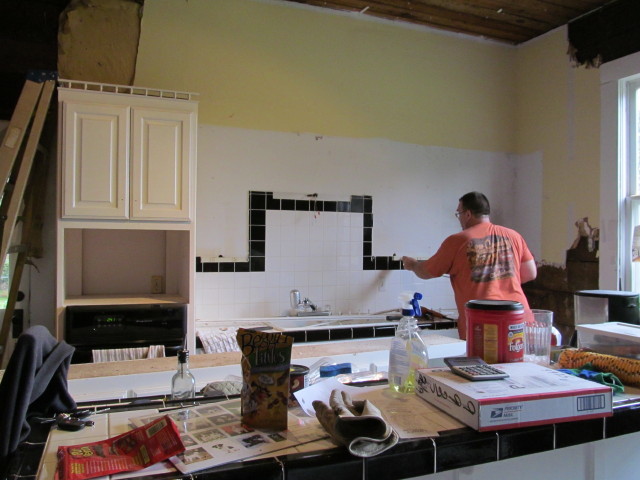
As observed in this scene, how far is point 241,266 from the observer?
3.48 meters

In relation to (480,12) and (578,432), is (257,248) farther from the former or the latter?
(578,432)

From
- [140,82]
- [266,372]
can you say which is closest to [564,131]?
[140,82]

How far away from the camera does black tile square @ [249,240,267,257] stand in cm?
350

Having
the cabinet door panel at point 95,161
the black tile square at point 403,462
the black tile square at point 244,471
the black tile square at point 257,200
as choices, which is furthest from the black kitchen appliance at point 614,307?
the cabinet door panel at point 95,161

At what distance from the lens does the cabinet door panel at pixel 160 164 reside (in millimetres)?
2824

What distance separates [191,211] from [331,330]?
3.76 ft

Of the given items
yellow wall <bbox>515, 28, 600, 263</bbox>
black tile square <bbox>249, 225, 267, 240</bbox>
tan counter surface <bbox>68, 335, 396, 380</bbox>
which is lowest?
tan counter surface <bbox>68, 335, 396, 380</bbox>

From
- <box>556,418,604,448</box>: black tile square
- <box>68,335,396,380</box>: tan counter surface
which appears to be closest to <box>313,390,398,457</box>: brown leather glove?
<box>556,418,604,448</box>: black tile square

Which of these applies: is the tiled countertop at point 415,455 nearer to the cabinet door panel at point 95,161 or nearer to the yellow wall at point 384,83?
the cabinet door panel at point 95,161

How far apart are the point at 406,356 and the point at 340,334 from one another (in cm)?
197

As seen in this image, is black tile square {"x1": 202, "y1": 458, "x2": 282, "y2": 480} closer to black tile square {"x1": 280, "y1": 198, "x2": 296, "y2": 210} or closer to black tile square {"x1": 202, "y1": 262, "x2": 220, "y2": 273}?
black tile square {"x1": 202, "y1": 262, "x2": 220, "y2": 273}

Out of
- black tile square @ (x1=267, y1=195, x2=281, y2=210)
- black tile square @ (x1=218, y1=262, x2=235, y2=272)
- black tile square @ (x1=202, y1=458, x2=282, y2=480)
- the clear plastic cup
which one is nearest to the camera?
black tile square @ (x1=202, y1=458, x2=282, y2=480)

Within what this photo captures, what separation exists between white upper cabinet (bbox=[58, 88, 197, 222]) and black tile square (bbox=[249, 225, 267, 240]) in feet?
2.09

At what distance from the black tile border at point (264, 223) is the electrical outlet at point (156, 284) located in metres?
0.26
